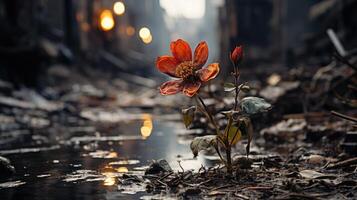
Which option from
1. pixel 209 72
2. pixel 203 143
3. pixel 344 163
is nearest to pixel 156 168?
pixel 203 143

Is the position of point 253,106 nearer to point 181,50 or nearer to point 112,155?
point 181,50

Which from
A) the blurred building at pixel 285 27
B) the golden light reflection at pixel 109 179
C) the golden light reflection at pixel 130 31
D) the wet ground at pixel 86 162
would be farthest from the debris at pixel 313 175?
the golden light reflection at pixel 130 31

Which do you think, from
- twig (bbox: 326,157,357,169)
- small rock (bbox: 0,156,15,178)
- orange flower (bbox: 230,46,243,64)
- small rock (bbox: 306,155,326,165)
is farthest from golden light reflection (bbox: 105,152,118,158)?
twig (bbox: 326,157,357,169)

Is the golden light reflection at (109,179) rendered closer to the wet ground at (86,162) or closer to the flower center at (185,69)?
the wet ground at (86,162)

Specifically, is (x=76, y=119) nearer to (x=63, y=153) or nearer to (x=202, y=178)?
(x=63, y=153)

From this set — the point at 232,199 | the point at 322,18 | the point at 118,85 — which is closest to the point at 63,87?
the point at 118,85

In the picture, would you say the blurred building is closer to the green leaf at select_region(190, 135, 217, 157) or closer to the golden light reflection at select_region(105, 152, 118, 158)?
the golden light reflection at select_region(105, 152, 118, 158)
